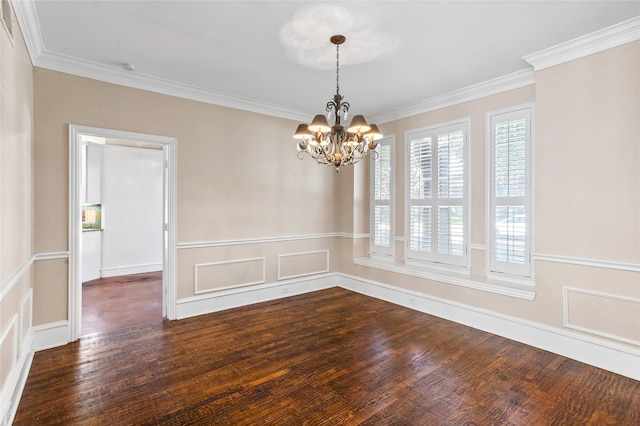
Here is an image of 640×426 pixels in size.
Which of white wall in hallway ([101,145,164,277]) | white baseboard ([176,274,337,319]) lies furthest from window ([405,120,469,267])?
white wall in hallway ([101,145,164,277])

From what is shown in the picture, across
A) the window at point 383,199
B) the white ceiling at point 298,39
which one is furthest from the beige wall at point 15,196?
the window at point 383,199

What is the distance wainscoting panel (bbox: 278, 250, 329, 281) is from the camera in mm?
5227

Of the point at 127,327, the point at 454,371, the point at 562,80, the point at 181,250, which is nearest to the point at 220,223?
the point at 181,250

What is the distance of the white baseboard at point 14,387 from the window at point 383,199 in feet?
15.1

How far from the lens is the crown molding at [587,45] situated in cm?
276

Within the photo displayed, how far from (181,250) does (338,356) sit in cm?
247

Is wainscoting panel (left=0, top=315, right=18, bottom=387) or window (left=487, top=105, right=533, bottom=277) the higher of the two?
window (left=487, top=105, right=533, bottom=277)

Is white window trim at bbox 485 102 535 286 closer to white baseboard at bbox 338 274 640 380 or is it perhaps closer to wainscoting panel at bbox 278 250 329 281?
white baseboard at bbox 338 274 640 380

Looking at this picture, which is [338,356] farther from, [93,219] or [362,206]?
[93,219]

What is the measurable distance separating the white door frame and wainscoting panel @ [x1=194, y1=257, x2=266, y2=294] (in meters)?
0.36

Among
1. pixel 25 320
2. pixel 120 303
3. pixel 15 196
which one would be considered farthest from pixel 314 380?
pixel 120 303

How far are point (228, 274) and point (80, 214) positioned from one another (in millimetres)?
1944

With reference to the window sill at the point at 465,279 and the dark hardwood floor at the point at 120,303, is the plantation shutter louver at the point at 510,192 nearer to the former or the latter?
the window sill at the point at 465,279

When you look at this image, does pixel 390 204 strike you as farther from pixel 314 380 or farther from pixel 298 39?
pixel 314 380
